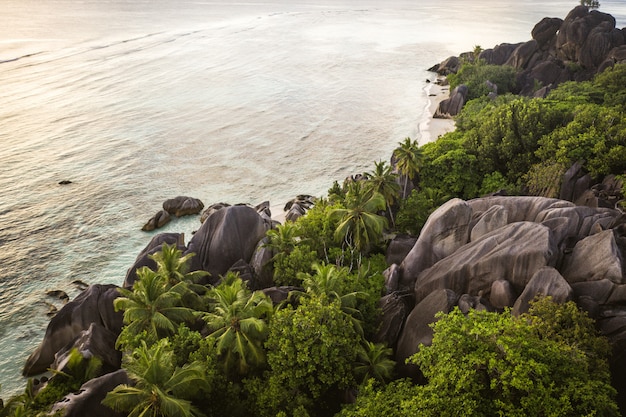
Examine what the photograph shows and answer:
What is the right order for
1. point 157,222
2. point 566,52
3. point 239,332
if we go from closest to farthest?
1. point 239,332
2. point 157,222
3. point 566,52

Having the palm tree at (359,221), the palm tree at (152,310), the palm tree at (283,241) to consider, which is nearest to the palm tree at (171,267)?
the palm tree at (152,310)

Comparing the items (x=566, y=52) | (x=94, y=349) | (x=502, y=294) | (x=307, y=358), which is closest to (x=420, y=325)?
(x=502, y=294)

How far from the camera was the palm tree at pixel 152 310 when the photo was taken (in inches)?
957

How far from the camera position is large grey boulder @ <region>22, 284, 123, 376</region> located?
2864 cm

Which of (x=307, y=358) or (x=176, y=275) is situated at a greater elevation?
(x=176, y=275)

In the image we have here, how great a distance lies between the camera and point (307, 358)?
20719 mm

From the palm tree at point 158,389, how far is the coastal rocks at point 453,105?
64968 millimetres

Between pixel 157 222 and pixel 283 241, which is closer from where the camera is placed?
pixel 283 241

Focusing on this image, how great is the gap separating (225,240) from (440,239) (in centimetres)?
1701

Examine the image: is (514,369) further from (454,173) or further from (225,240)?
(454,173)

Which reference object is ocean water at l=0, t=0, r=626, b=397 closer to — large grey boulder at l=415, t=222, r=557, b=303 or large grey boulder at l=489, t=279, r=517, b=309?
large grey boulder at l=415, t=222, r=557, b=303

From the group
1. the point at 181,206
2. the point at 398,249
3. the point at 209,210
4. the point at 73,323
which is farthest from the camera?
the point at 181,206

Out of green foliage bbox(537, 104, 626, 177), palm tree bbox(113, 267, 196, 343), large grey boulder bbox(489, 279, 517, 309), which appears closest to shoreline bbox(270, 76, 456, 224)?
green foliage bbox(537, 104, 626, 177)

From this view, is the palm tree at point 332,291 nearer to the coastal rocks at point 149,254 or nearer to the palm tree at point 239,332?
the palm tree at point 239,332
